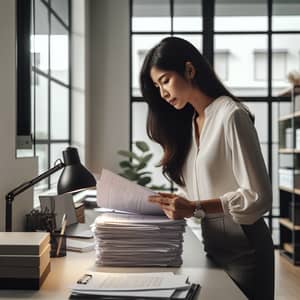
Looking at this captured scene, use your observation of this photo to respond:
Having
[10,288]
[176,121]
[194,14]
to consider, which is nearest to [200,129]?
[176,121]

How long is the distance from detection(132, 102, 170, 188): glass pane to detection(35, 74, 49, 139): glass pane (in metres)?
1.97

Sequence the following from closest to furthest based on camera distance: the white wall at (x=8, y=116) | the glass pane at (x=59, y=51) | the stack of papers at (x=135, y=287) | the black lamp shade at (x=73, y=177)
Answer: the stack of papers at (x=135, y=287)
the black lamp shade at (x=73, y=177)
the white wall at (x=8, y=116)
the glass pane at (x=59, y=51)

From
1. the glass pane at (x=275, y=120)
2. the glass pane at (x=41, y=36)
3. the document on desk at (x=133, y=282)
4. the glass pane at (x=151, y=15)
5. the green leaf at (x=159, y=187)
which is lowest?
the green leaf at (x=159, y=187)

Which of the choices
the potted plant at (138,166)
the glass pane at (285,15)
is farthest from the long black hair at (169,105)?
the glass pane at (285,15)

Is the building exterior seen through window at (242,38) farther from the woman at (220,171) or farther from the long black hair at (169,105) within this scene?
the woman at (220,171)

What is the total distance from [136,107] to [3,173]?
161 inches

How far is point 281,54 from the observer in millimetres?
6109

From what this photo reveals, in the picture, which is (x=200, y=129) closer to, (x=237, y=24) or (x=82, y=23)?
(x=82, y=23)

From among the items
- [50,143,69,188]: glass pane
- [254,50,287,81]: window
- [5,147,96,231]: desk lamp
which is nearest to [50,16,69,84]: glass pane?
[50,143,69,188]: glass pane

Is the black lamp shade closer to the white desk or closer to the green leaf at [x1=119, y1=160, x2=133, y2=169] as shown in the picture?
the white desk

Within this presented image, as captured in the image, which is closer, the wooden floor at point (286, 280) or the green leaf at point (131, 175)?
the wooden floor at point (286, 280)

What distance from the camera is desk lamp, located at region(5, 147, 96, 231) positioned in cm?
167

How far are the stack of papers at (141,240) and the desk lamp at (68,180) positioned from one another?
0.66 feet

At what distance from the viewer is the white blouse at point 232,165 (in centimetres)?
140
